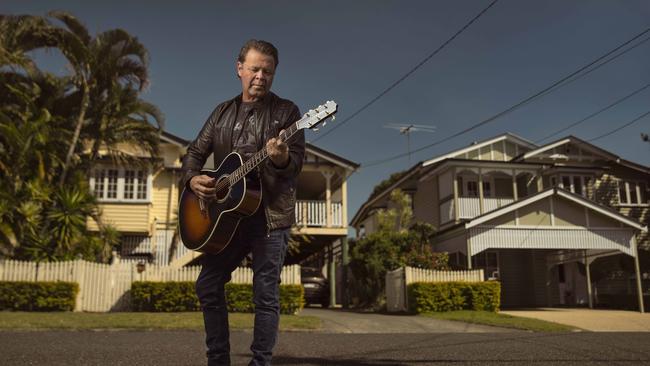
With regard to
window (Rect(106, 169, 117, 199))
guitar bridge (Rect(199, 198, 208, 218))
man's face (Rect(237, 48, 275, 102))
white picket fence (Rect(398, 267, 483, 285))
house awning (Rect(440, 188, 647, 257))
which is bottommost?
white picket fence (Rect(398, 267, 483, 285))

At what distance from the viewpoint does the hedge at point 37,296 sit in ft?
45.5

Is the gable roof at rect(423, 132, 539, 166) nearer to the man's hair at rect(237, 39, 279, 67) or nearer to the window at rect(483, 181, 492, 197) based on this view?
the window at rect(483, 181, 492, 197)

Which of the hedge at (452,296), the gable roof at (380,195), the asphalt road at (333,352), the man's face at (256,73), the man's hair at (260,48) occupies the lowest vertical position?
the asphalt road at (333,352)

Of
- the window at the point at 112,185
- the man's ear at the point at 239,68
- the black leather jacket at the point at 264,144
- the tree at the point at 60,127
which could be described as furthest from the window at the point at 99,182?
the man's ear at the point at 239,68

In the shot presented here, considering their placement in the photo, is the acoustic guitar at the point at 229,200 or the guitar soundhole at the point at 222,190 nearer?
the acoustic guitar at the point at 229,200

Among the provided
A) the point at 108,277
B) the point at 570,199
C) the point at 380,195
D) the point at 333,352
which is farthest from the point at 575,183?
the point at 333,352

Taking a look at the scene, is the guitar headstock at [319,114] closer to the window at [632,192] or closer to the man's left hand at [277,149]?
the man's left hand at [277,149]

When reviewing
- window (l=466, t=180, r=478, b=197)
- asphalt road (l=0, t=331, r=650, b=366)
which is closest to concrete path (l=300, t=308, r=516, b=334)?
asphalt road (l=0, t=331, r=650, b=366)

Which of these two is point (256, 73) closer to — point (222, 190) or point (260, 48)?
point (260, 48)

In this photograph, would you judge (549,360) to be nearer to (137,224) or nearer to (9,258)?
(9,258)

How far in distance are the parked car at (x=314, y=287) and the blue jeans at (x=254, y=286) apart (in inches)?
696

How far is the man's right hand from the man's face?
1.88 feet

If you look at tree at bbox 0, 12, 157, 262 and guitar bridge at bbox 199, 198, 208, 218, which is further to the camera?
tree at bbox 0, 12, 157, 262

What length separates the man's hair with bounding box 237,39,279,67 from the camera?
338 centimetres
